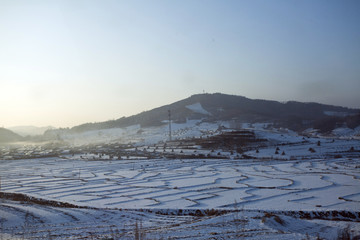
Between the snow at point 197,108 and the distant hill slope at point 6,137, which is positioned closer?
the distant hill slope at point 6,137

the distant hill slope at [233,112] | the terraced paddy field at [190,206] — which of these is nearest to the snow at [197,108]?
the distant hill slope at [233,112]

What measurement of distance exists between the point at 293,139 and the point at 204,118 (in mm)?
41276

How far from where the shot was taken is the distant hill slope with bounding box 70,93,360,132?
76500mm

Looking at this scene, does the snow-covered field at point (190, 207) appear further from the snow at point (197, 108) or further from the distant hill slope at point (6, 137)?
the snow at point (197, 108)

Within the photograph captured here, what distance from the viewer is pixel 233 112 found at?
83375mm

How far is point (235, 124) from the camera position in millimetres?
68062

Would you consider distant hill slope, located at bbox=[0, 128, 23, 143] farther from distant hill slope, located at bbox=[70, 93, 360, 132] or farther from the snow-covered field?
the snow-covered field

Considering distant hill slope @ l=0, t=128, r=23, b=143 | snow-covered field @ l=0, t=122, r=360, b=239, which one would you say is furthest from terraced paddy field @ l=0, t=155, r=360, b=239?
distant hill slope @ l=0, t=128, r=23, b=143

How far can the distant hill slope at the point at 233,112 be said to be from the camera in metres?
76.5

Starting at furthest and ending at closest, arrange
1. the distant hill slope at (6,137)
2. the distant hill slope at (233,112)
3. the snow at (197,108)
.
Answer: the snow at (197,108) → the distant hill slope at (233,112) → the distant hill slope at (6,137)

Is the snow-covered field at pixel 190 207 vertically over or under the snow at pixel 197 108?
under

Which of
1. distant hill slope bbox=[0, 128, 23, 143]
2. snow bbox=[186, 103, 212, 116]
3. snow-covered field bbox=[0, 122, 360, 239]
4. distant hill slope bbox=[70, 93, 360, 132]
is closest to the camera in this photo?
snow-covered field bbox=[0, 122, 360, 239]

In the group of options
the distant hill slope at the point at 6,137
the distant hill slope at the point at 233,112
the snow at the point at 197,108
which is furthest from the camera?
the snow at the point at 197,108

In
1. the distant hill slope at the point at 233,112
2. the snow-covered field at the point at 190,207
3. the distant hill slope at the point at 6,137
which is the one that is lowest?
the snow-covered field at the point at 190,207
